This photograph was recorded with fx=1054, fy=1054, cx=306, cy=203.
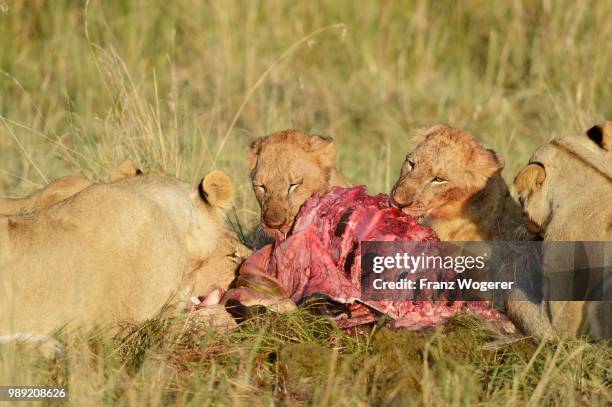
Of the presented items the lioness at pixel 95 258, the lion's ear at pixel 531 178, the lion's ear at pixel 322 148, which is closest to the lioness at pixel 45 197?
the lioness at pixel 95 258

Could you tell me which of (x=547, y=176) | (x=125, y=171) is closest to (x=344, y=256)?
(x=547, y=176)

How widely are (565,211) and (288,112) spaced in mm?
4797

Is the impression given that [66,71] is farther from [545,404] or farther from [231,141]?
[545,404]

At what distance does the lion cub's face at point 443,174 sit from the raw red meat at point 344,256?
11 cm

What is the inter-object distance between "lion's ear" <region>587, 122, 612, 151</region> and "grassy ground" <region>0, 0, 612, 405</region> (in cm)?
106

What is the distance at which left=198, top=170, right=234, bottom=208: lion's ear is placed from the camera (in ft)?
15.6

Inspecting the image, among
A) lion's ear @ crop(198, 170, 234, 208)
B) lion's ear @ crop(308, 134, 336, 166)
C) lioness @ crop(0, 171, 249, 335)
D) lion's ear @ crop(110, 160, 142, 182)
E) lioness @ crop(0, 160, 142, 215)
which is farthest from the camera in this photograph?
lion's ear @ crop(308, 134, 336, 166)

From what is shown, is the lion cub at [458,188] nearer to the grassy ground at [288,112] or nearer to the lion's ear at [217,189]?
the grassy ground at [288,112]

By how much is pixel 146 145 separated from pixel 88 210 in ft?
7.88

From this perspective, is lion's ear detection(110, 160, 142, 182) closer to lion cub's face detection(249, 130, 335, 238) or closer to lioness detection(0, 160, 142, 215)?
lioness detection(0, 160, 142, 215)

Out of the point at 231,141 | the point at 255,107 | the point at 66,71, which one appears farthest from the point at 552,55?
the point at 66,71

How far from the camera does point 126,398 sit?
3.80m

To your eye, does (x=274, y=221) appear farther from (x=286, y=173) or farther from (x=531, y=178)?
(x=531, y=178)

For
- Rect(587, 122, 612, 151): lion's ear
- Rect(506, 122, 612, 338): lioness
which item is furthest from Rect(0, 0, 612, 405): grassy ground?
Rect(587, 122, 612, 151): lion's ear
